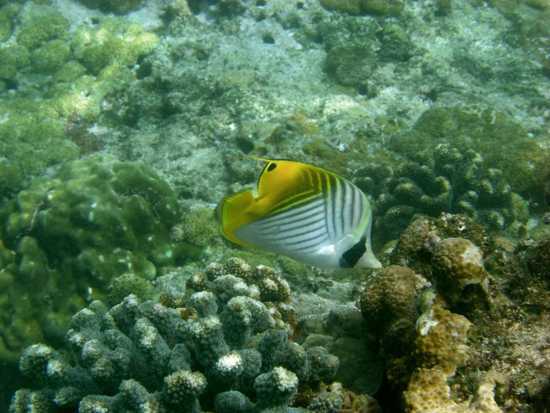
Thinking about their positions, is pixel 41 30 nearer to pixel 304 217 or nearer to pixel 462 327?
pixel 304 217

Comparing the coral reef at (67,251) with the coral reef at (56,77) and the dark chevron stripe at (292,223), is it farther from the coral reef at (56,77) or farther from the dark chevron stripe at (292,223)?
the dark chevron stripe at (292,223)

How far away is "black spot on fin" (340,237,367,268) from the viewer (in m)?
2.06

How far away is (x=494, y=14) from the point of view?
12281mm

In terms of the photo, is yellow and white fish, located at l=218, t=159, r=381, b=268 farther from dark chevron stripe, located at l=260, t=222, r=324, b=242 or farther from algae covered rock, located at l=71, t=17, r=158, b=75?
algae covered rock, located at l=71, t=17, r=158, b=75

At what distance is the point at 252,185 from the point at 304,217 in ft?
9.46

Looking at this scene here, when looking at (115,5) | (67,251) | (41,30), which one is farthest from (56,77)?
(67,251)

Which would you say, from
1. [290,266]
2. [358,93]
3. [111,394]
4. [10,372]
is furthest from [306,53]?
[111,394]

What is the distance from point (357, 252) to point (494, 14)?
12.5m

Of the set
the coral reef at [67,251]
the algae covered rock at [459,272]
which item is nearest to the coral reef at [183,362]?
the algae covered rock at [459,272]

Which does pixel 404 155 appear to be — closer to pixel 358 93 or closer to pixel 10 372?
pixel 358 93

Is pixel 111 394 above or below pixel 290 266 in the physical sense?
above

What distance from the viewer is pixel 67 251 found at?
5.62 m

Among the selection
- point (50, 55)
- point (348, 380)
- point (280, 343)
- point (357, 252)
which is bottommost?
point (50, 55)

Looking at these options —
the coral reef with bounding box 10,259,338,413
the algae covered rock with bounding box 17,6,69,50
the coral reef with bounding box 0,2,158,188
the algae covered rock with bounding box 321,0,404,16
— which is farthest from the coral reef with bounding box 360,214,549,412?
the algae covered rock with bounding box 17,6,69,50
